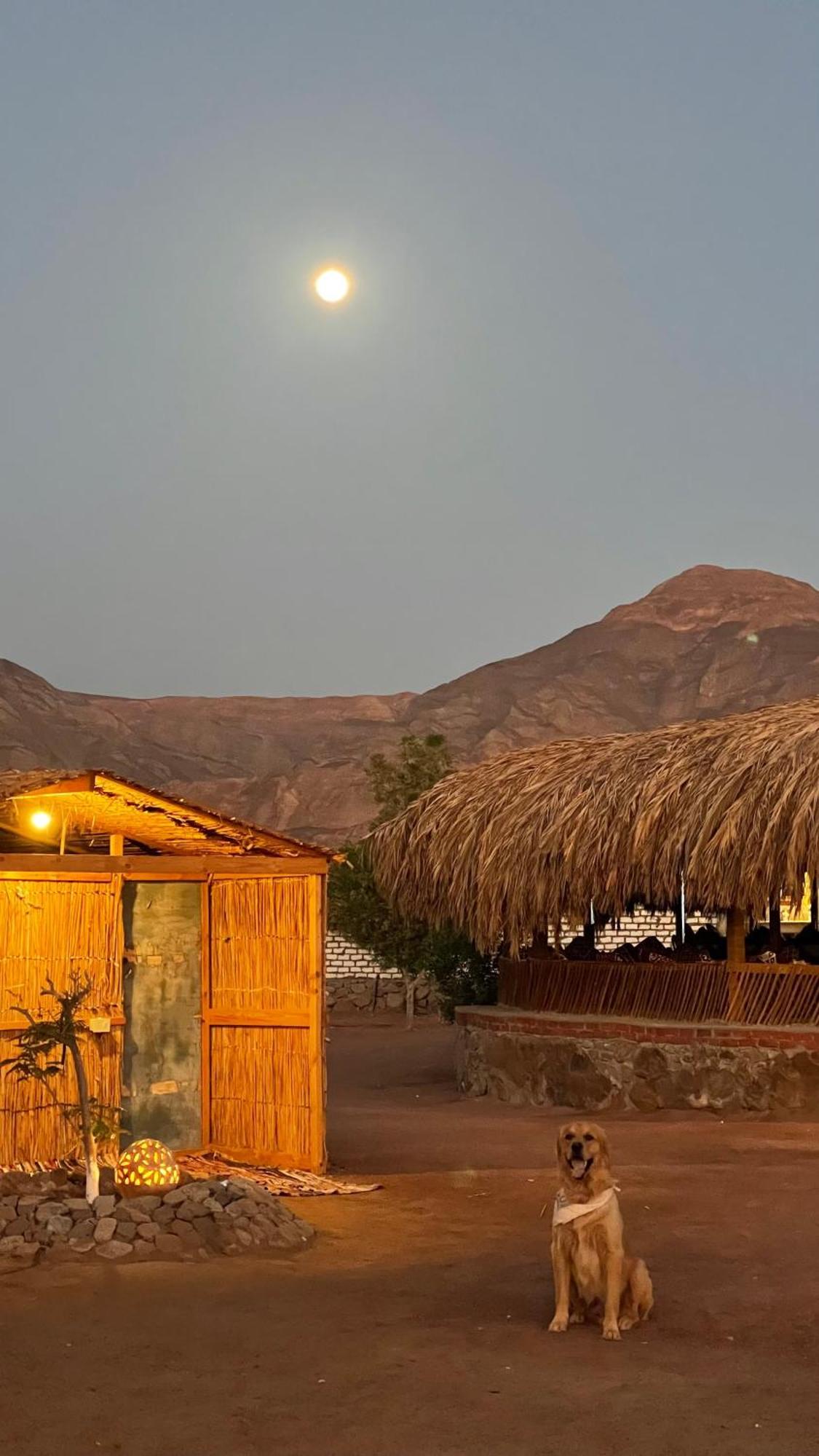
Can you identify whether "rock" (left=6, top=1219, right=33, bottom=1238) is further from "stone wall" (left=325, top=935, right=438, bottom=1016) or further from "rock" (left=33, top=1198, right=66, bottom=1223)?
"stone wall" (left=325, top=935, right=438, bottom=1016)

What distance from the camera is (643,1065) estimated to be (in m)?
12.9

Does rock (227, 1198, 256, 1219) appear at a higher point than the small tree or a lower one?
lower

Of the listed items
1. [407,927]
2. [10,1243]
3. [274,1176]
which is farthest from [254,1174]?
[407,927]

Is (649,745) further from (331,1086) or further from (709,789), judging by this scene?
(331,1086)

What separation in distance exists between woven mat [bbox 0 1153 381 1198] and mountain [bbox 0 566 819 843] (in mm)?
38864

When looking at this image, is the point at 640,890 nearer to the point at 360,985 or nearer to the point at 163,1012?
the point at 163,1012

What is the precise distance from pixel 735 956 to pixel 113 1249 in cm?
758

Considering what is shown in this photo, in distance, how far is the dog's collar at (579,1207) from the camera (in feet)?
18.9

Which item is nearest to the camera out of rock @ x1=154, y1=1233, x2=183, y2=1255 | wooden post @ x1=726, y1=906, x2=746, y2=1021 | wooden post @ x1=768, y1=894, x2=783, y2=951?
rock @ x1=154, y1=1233, x2=183, y2=1255

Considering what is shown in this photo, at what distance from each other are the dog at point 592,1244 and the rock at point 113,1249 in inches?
85.9

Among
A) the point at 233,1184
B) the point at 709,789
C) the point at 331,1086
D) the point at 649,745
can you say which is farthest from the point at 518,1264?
the point at 331,1086

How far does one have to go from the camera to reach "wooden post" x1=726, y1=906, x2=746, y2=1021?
42.8 ft

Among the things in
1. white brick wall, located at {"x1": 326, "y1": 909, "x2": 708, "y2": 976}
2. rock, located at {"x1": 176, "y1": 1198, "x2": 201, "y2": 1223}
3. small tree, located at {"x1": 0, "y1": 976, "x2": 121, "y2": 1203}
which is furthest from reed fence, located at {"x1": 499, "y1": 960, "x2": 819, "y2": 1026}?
white brick wall, located at {"x1": 326, "y1": 909, "x2": 708, "y2": 976}

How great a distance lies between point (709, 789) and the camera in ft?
41.8
